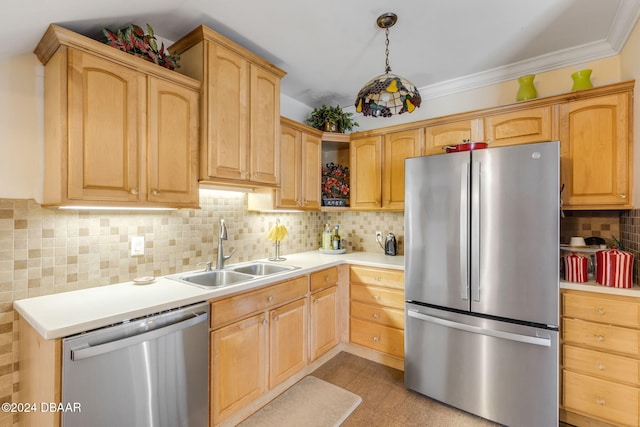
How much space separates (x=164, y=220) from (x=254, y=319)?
93 cm

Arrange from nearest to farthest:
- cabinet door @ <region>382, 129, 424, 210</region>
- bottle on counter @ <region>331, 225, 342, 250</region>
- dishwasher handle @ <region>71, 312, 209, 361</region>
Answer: dishwasher handle @ <region>71, 312, 209, 361</region> < cabinet door @ <region>382, 129, 424, 210</region> < bottle on counter @ <region>331, 225, 342, 250</region>

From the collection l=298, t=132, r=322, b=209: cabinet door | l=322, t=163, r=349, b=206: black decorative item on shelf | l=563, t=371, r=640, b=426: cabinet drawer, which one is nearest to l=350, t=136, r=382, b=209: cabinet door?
l=322, t=163, r=349, b=206: black decorative item on shelf

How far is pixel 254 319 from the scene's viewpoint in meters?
1.91

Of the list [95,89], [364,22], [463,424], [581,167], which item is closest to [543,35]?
[581,167]

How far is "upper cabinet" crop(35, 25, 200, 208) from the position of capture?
4.64 feet

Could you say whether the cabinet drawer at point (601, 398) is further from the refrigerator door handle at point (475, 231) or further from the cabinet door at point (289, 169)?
the cabinet door at point (289, 169)

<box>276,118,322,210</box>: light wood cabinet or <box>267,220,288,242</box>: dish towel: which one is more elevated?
<box>276,118,322,210</box>: light wood cabinet

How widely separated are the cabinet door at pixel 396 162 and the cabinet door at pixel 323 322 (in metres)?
1.02

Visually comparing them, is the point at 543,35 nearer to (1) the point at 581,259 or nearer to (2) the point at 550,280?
(1) the point at 581,259

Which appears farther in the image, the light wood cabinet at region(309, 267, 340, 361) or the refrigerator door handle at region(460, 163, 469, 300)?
the light wood cabinet at region(309, 267, 340, 361)

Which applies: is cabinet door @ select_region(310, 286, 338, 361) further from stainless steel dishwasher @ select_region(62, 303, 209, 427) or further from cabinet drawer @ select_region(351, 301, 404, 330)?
stainless steel dishwasher @ select_region(62, 303, 209, 427)

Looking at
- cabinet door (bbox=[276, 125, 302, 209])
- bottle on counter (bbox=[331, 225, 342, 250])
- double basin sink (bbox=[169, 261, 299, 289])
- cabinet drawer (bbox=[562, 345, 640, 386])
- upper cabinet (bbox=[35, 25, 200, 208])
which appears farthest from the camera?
bottle on counter (bbox=[331, 225, 342, 250])

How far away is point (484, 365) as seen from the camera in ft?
6.32

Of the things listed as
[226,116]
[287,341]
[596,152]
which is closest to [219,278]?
[287,341]
